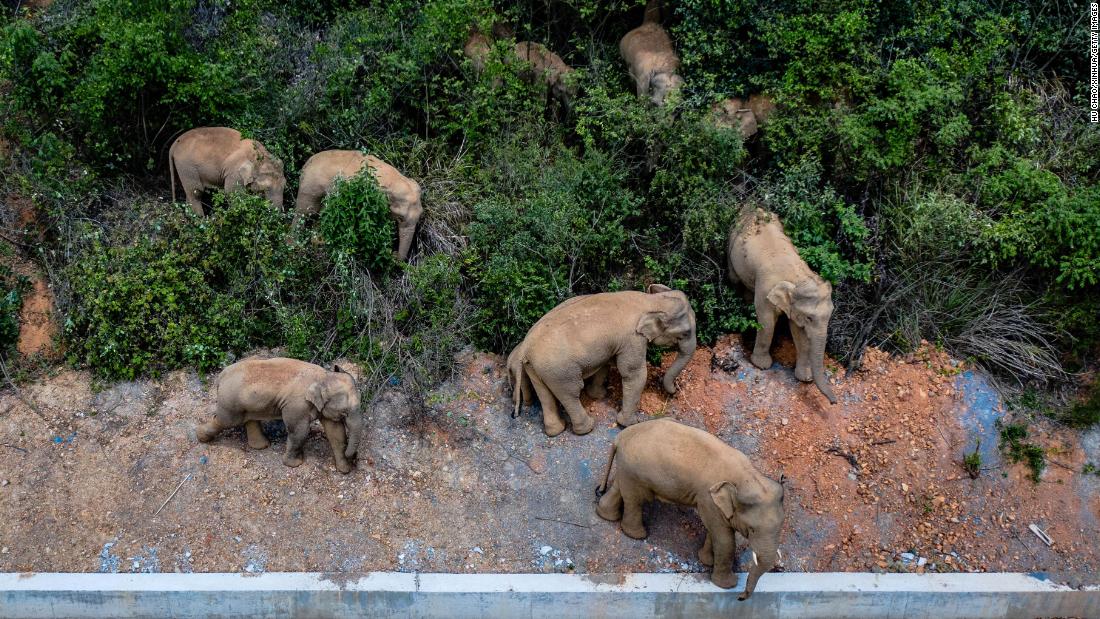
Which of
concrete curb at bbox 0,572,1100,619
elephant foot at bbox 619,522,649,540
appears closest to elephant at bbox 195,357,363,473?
concrete curb at bbox 0,572,1100,619

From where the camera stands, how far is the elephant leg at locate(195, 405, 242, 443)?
8844 millimetres

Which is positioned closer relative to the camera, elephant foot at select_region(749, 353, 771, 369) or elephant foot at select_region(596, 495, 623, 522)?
elephant foot at select_region(596, 495, 623, 522)

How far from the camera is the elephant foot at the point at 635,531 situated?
8.54 meters

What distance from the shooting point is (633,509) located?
841cm

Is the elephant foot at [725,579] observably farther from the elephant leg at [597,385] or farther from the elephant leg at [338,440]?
the elephant leg at [338,440]

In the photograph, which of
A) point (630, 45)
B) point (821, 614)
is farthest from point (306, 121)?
point (821, 614)

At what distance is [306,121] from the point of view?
11.4m

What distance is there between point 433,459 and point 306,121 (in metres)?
4.77

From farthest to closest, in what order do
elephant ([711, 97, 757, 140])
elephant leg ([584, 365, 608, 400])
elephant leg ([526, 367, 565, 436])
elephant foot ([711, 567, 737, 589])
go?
elephant ([711, 97, 757, 140]), elephant leg ([584, 365, 608, 400]), elephant leg ([526, 367, 565, 436]), elephant foot ([711, 567, 737, 589])

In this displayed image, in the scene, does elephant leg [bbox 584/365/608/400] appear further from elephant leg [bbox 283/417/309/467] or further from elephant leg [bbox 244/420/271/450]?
elephant leg [bbox 244/420/271/450]

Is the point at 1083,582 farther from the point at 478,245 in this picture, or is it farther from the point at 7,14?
the point at 7,14

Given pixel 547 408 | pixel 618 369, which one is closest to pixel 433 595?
pixel 547 408

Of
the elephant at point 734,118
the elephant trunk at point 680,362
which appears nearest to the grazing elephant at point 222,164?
the elephant trunk at point 680,362

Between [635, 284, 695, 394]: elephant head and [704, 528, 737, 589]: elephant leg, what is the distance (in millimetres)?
1948
